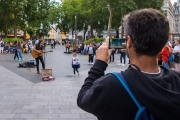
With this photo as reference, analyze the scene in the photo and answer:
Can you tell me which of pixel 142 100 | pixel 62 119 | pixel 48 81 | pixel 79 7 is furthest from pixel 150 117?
pixel 79 7

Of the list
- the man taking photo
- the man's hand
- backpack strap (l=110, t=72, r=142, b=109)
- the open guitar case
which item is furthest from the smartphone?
the open guitar case

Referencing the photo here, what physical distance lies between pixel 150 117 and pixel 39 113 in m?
5.03

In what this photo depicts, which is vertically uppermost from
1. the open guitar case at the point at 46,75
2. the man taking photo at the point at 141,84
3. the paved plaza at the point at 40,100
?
the man taking photo at the point at 141,84

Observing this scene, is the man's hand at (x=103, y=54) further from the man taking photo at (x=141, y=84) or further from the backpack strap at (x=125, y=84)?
the backpack strap at (x=125, y=84)

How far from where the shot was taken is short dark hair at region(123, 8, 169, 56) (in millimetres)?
1565

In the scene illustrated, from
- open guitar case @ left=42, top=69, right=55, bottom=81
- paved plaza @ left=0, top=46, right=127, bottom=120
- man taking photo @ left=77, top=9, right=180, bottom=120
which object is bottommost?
paved plaza @ left=0, top=46, right=127, bottom=120

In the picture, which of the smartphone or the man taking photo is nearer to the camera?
the man taking photo

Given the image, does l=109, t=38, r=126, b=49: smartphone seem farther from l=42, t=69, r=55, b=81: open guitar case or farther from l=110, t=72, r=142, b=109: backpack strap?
l=42, t=69, r=55, b=81: open guitar case

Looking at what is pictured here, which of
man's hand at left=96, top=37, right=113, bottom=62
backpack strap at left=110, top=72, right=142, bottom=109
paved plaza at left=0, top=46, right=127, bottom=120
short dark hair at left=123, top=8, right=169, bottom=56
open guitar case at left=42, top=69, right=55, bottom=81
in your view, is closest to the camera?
backpack strap at left=110, top=72, right=142, bottom=109

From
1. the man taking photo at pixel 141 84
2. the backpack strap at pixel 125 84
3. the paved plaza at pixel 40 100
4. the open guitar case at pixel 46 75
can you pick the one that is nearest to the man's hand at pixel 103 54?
the man taking photo at pixel 141 84

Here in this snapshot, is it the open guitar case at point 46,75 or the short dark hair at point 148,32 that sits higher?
the short dark hair at point 148,32

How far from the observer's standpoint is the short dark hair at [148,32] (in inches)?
61.6

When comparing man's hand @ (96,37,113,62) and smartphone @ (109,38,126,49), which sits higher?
smartphone @ (109,38,126,49)

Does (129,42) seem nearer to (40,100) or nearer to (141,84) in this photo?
(141,84)
